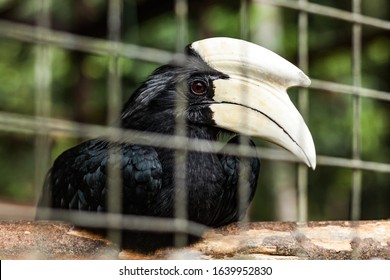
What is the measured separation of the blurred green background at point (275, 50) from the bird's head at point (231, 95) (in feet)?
4.25

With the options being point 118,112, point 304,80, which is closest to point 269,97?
point 304,80

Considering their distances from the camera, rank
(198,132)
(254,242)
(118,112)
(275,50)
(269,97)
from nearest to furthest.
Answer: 1. (254,242)
2. (269,97)
3. (198,132)
4. (118,112)
5. (275,50)

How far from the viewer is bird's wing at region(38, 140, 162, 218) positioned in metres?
1.55

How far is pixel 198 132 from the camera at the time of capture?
174 cm

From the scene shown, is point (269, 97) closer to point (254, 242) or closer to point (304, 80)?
point (304, 80)

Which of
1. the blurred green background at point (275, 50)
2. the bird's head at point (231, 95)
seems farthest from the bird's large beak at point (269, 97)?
the blurred green background at point (275, 50)

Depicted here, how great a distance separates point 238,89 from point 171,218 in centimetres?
30

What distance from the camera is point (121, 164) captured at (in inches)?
61.4

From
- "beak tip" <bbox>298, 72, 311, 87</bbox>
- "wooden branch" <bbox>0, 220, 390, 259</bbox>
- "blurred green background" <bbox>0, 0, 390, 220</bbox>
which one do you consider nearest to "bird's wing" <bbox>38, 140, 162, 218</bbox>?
"wooden branch" <bbox>0, 220, 390, 259</bbox>

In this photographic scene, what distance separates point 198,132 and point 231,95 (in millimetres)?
114

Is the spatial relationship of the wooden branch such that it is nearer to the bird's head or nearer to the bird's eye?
the bird's head

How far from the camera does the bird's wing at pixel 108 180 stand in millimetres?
1552

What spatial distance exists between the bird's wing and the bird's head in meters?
0.16
